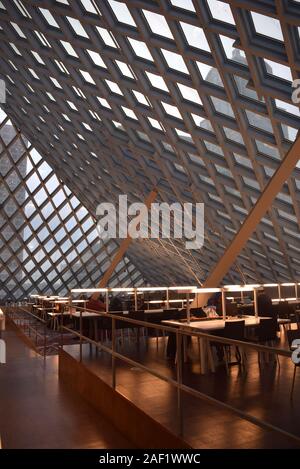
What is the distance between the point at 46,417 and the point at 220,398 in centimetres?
268

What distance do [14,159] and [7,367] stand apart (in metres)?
23.7

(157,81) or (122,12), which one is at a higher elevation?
(122,12)

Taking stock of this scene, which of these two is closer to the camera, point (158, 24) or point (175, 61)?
point (158, 24)

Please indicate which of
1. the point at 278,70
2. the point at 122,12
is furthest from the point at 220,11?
the point at 122,12

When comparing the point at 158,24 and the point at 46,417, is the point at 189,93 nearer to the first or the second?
the point at 158,24

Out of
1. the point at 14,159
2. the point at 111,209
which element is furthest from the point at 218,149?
the point at 14,159

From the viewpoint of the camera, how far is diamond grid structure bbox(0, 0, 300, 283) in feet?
25.3

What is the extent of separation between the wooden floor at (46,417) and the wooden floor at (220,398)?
1.87 ft

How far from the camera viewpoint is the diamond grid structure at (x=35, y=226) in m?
30.5

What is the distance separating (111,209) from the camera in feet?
81.2

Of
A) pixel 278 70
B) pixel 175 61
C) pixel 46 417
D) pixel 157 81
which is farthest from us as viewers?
pixel 157 81

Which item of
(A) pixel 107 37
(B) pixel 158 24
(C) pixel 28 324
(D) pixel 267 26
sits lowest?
(C) pixel 28 324

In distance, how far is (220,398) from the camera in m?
5.05

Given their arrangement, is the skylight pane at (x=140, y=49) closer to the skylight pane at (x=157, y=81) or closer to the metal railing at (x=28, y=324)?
the skylight pane at (x=157, y=81)
